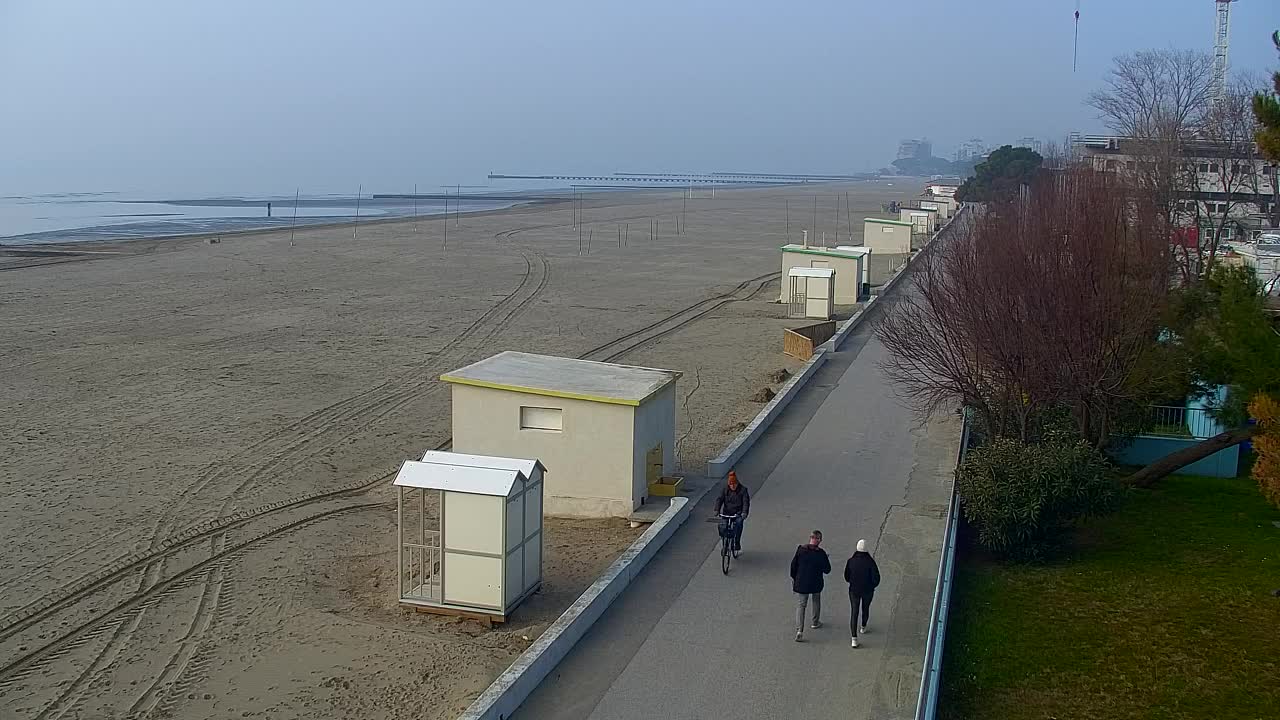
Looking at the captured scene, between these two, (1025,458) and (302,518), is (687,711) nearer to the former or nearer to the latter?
(1025,458)

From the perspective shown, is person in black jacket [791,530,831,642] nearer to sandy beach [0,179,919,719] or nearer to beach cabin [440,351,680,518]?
sandy beach [0,179,919,719]

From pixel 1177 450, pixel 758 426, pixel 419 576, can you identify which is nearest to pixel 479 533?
pixel 419 576

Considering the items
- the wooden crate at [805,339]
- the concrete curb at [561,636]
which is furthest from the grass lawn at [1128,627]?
the wooden crate at [805,339]

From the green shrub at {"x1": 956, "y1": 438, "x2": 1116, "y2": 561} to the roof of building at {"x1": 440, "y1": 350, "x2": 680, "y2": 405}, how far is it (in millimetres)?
4294

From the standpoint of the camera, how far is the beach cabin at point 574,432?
15.7 m

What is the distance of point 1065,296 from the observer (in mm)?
16812

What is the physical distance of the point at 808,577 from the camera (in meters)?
11.0

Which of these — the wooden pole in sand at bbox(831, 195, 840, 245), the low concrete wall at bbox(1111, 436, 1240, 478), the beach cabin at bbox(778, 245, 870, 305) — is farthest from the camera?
the wooden pole in sand at bbox(831, 195, 840, 245)

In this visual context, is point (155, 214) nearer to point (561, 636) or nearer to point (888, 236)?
point (888, 236)

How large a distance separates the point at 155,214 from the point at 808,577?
92904mm

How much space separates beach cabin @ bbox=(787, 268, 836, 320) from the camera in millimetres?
34750

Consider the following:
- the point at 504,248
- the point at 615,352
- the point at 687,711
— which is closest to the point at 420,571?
the point at 687,711

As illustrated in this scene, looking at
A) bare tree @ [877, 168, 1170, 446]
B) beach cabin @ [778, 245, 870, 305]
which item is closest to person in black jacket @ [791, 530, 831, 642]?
bare tree @ [877, 168, 1170, 446]

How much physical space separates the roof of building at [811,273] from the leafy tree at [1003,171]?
39.8 m
